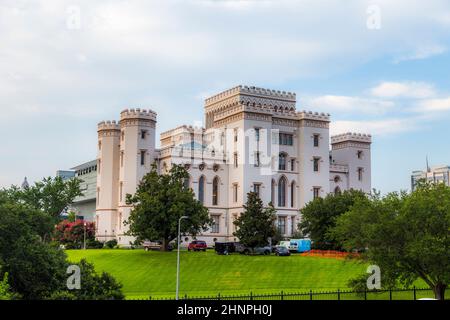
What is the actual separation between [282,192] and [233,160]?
8397 millimetres

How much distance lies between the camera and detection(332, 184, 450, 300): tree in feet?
130

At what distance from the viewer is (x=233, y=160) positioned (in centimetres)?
9181

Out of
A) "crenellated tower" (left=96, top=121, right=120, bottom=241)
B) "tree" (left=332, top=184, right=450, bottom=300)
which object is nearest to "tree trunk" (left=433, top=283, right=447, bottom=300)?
"tree" (left=332, top=184, right=450, bottom=300)

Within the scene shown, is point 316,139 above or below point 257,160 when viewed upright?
above

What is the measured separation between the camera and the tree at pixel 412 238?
39688mm

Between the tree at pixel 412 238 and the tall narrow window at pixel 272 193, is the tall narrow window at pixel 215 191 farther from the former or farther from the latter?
the tree at pixel 412 238

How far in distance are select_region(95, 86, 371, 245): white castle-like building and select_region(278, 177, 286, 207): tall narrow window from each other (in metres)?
0.03

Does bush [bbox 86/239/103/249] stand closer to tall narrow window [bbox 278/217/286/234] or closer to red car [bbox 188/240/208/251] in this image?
red car [bbox 188/240/208/251]

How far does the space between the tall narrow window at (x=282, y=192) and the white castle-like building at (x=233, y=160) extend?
0.03 m

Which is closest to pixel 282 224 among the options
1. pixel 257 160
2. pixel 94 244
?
pixel 257 160

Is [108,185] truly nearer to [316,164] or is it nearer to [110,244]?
[110,244]

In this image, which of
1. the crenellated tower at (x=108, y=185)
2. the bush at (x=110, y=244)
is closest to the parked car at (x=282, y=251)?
the bush at (x=110, y=244)
